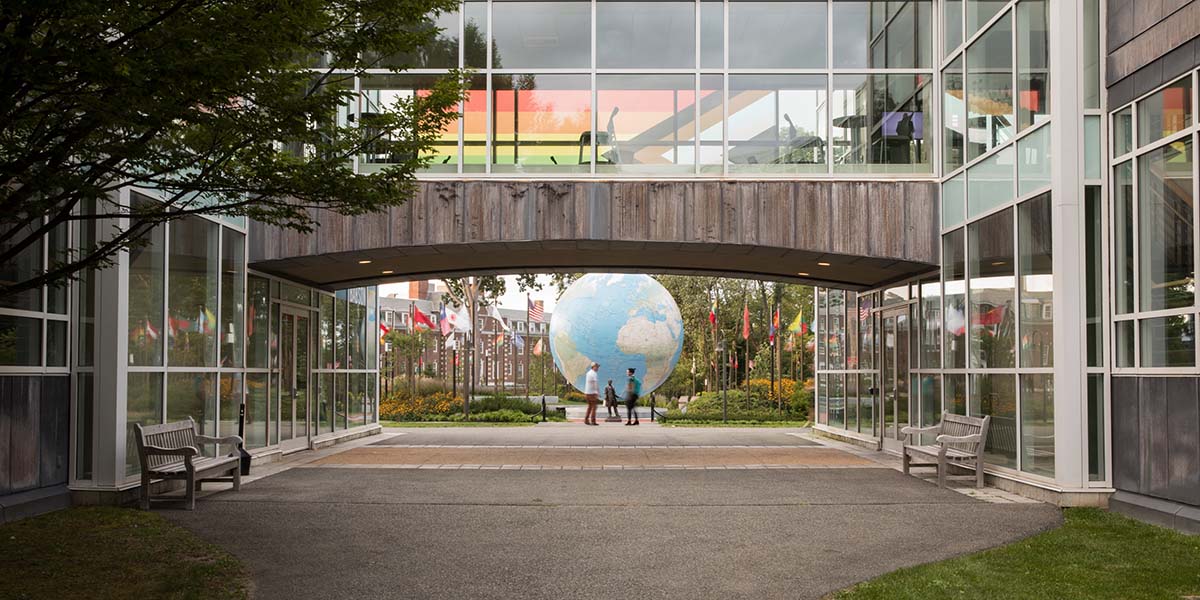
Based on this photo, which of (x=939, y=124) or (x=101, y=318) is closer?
(x=101, y=318)

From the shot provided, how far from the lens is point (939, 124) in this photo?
16516mm

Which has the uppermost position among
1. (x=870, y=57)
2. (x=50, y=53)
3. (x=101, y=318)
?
(x=870, y=57)

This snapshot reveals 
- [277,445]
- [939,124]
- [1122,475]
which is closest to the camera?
[1122,475]

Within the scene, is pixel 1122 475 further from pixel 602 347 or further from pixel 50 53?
pixel 602 347

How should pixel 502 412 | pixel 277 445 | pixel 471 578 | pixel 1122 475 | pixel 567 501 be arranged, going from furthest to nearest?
pixel 502 412
pixel 277 445
pixel 567 501
pixel 1122 475
pixel 471 578

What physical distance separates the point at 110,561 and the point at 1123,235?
10.4m

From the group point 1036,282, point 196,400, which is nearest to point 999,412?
point 1036,282

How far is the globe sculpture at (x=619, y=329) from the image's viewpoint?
38.2m

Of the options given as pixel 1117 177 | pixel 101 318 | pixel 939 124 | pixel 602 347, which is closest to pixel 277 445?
pixel 101 318

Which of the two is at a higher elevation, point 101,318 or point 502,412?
point 101,318

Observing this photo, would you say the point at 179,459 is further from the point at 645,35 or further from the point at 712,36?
the point at 712,36

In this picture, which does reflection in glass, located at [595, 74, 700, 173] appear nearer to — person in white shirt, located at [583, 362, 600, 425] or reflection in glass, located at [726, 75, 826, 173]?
reflection in glass, located at [726, 75, 826, 173]

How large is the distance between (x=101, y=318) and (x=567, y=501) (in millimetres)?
5672

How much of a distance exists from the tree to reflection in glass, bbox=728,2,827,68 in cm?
885
